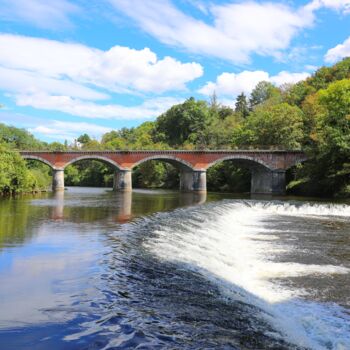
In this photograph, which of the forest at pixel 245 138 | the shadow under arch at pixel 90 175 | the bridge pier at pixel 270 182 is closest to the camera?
the forest at pixel 245 138

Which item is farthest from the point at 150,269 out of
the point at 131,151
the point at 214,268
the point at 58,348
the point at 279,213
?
the point at 131,151

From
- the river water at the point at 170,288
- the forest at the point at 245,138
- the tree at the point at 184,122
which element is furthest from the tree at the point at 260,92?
the river water at the point at 170,288

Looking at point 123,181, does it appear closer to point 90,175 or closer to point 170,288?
point 90,175

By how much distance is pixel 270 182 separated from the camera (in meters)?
63.1

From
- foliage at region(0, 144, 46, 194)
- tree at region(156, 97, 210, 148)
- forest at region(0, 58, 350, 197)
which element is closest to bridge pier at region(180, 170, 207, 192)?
forest at region(0, 58, 350, 197)

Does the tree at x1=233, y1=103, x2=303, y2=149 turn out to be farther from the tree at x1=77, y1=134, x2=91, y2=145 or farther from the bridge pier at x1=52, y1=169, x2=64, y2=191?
the tree at x1=77, y1=134, x2=91, y2=145

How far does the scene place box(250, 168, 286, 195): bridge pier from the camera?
62.2 m

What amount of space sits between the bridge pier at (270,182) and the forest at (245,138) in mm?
1566

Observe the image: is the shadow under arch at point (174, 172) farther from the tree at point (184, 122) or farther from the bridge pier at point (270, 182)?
the tree at point (184, 122)

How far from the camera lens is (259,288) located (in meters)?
11.5

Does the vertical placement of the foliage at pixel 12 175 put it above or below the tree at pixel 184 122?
below

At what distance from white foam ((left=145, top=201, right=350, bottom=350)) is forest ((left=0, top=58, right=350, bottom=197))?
26.0 metres

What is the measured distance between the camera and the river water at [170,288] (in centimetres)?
741

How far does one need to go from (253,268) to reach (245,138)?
63618 millimetres
